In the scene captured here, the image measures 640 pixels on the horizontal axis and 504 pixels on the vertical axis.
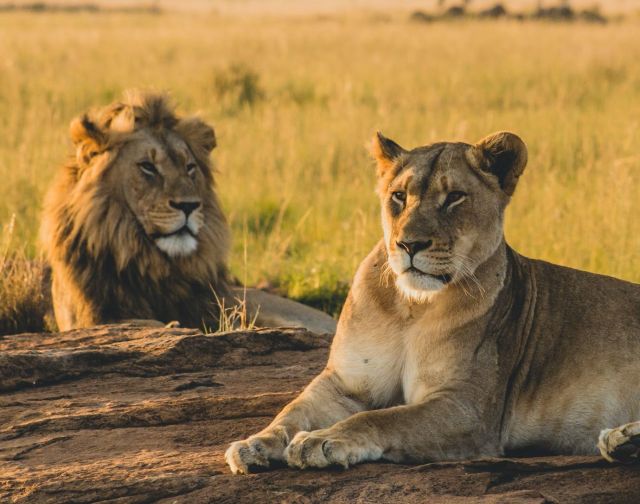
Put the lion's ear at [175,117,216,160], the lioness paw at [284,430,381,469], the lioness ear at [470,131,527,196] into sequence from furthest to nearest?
1. the lion's ear at [175,117,216,160]
2. the lioness ear at [470,131,527,196]
3. the lioness paw at [284,430,381,469]

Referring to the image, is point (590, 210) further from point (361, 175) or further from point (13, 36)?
point (13, 36)

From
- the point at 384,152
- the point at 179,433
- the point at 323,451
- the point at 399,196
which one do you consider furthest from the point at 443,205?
the point at 179,433

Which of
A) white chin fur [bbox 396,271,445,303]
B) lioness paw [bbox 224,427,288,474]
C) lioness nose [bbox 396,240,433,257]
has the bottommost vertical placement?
lioness paw [bbox 224,427,288,474]

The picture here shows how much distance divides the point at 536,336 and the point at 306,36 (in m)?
24.1

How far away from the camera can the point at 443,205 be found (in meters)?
3.84

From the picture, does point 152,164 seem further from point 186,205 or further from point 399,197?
point 399,197

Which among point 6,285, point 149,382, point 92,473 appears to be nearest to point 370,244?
point 6,285

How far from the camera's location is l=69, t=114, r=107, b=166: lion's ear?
21.5 ft

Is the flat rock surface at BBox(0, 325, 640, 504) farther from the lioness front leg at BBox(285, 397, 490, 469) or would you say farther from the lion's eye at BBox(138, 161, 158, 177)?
the lion's eye at BBox(138, 161, 158, 177)

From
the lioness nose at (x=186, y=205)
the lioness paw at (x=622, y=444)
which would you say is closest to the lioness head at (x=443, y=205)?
the lioness paw at (x=622, y=444)

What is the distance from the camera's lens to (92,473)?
139 inches

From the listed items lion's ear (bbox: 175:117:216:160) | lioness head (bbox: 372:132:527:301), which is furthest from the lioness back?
lion's ear (bbox: 175:117:216:160)

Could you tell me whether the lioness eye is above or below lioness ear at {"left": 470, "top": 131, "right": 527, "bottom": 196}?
below

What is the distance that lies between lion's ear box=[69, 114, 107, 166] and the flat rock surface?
4.36ft
